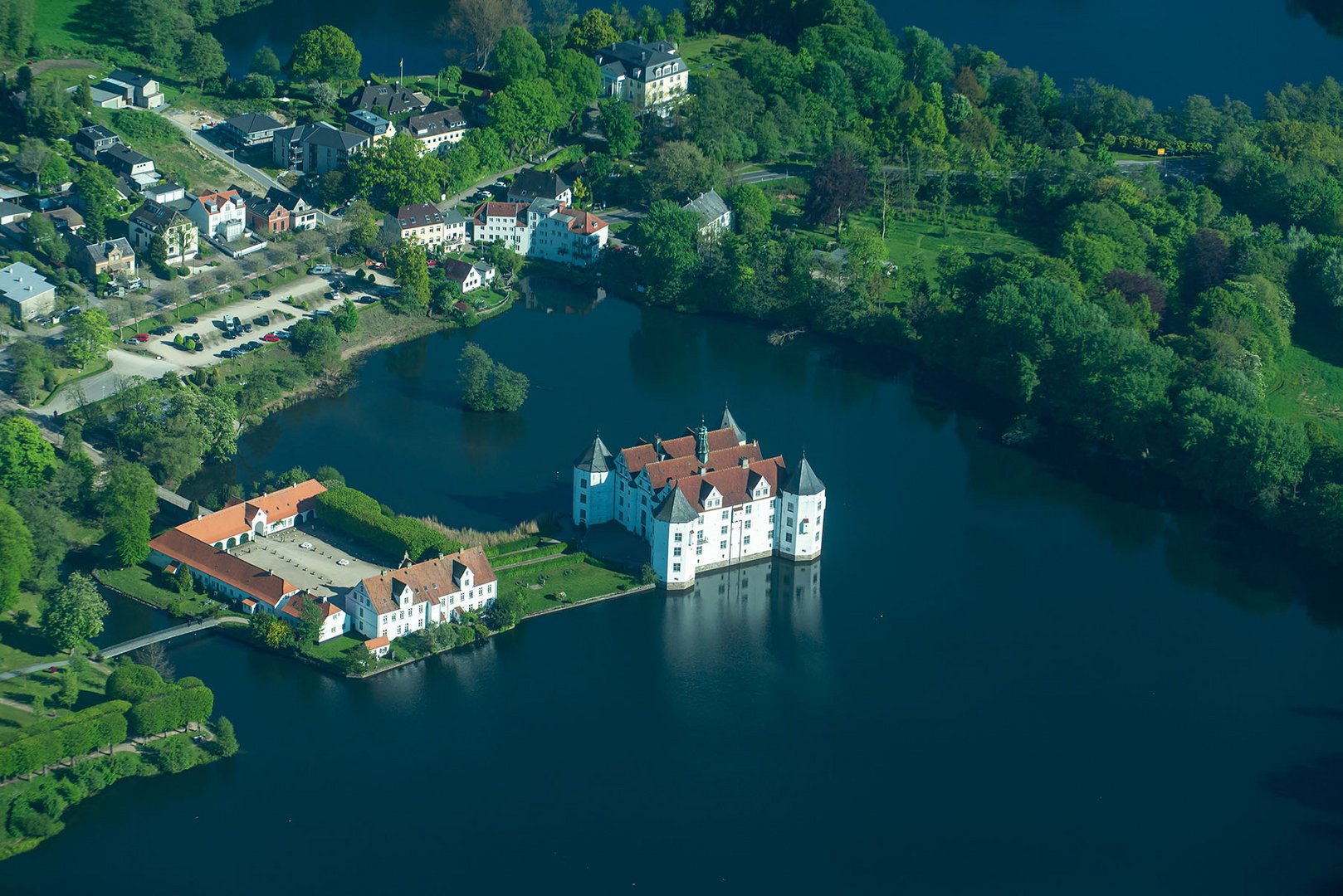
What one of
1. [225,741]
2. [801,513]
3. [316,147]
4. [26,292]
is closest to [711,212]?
[316,147]

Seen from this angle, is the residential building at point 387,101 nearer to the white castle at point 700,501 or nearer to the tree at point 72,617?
the white castle at point 700,501

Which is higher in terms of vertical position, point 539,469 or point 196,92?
point 196,92

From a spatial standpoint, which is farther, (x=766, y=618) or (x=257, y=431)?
(x=257, y=431)

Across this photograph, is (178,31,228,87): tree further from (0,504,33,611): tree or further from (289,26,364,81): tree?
(0,504,33,611): tree

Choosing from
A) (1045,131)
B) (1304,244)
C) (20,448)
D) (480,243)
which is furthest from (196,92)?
(1304,244)

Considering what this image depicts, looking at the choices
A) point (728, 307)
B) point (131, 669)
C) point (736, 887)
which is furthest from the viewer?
point (728, 307)

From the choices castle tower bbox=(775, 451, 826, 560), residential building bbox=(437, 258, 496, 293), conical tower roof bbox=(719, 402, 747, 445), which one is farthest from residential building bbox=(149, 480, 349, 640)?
residential building bbox=(437, 258, 496, 293)

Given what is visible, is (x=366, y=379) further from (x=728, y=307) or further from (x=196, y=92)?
(x=196, y=92)
